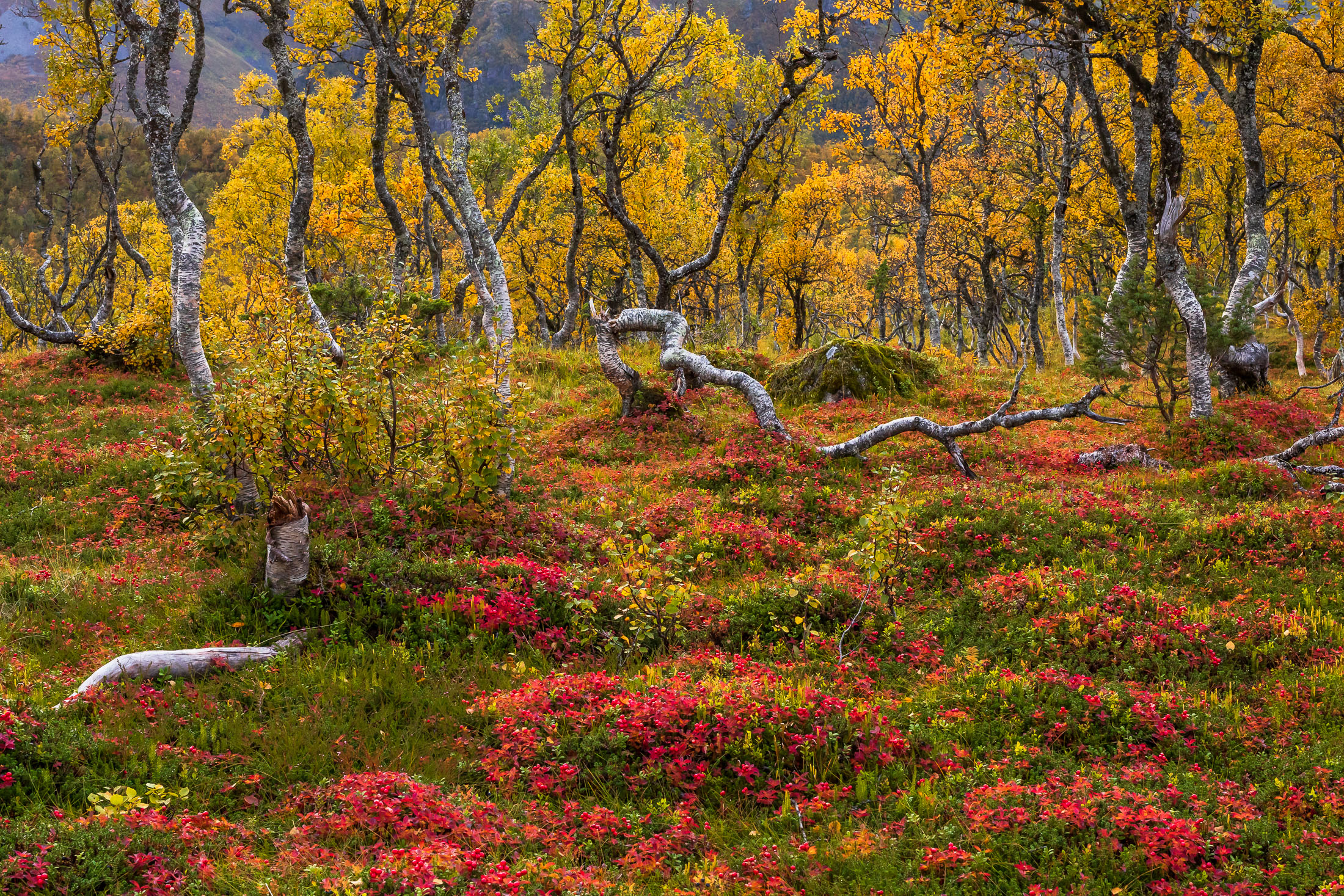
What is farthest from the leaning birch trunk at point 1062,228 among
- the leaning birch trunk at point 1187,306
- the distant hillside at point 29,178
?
the distant hillside at point 29,178

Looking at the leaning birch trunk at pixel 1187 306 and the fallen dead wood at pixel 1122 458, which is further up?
the leaning birch trunk at pixel 1187 306

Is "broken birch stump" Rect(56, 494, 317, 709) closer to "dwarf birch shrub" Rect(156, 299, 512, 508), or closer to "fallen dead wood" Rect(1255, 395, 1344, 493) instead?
"dwarf birch shrub" Rect(156, 299, 512, 508)

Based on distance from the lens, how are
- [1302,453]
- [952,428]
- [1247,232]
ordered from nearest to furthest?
[1302,453] → [952,428] → [1247,232]

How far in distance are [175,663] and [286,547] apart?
4.98ft

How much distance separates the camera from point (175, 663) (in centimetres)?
705

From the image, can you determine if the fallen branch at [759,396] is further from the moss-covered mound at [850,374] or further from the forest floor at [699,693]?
the moss-covered mound at [850,374]

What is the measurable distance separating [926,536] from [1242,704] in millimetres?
3878

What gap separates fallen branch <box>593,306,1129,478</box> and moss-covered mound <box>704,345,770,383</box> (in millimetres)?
3038

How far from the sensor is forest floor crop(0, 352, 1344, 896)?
504 cm

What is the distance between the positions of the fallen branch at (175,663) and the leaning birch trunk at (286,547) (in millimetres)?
871

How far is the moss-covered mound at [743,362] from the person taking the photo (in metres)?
20.8

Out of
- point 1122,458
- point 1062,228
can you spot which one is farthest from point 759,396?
point 1062,228

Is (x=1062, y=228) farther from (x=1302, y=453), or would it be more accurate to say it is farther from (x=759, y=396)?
(x=759, y=396)

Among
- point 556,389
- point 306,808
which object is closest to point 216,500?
point 306,808
